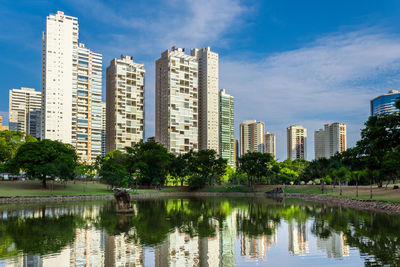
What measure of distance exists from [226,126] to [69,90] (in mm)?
71501

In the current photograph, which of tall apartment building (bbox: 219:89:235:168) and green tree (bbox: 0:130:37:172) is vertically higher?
tall apartment building (bbox: 219:89:235:168)

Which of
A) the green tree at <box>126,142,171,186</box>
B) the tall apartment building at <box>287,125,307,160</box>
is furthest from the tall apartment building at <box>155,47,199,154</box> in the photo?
the tall apartment building at <box>287,125,307,160</box>

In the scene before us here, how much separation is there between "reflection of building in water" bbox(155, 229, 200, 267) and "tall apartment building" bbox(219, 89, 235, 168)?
476ft

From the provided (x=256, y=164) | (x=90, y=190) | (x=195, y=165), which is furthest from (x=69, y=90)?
(x=256, y=164)

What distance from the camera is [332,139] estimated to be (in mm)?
179500

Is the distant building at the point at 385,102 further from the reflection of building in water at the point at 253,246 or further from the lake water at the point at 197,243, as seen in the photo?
the reflection of building in water at the point at 253,246

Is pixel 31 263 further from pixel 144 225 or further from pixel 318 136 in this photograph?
pixel 318 136

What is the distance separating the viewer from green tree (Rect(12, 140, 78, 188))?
61.7 meters

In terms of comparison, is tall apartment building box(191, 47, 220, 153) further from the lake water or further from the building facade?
the lake water

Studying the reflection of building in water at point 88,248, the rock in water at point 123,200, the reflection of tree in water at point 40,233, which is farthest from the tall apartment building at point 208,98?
the reflection of building in water at point 88,248

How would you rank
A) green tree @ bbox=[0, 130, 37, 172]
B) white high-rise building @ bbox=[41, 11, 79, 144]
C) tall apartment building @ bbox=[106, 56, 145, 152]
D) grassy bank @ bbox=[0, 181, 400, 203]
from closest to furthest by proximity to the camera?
1. grassy bank @ bbox=[0, 181, 400, 203]
2. green tree @ bbox=[0, 130, 37, 172]
3. white high-rise building @ bbox=[41, 11, 79, 144]
4. tall apartment building @ bbox=[106, 56, 145, 152]

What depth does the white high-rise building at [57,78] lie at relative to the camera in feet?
404

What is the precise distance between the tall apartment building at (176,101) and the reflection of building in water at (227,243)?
106m

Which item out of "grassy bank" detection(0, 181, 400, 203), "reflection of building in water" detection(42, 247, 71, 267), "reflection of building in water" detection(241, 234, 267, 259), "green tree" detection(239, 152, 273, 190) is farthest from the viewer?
"green tree" detection(239, 152, 273, 190)
